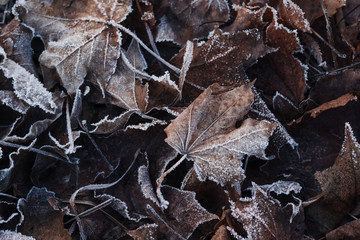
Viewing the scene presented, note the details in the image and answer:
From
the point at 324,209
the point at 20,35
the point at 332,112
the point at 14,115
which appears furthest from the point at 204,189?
the point at 20,35

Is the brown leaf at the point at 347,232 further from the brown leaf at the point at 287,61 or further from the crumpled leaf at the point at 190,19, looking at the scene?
the crumpled leaf at the point at 190,19

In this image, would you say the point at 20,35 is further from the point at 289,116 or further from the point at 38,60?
the point at 289,116

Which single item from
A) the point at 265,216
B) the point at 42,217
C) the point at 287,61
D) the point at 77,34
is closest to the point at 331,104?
the point at 287,61

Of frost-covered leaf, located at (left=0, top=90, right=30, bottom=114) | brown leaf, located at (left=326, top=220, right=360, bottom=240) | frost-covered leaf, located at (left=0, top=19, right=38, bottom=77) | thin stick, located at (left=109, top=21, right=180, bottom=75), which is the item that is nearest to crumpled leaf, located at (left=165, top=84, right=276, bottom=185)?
thin stick, located at (left=109, top=21, right=180, bottom=75)

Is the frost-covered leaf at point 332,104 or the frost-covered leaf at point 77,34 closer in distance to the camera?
the frost-covered leaf at point 332,104

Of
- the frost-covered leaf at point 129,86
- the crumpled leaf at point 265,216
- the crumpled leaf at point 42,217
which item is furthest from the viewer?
the frost-covered leaf at point 129,86

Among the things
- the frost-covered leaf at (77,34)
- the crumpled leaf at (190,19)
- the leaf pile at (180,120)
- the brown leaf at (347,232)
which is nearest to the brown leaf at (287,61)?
the leaf pile at (180,120)

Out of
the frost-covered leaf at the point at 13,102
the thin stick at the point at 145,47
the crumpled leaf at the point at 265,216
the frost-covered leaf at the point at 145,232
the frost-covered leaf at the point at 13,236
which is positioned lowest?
the frost-covered leaf at the point at 13,236

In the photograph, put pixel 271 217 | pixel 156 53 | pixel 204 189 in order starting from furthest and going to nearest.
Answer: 1. pixel 156 53
2. pixel 204 189
3. pixel 271 217
